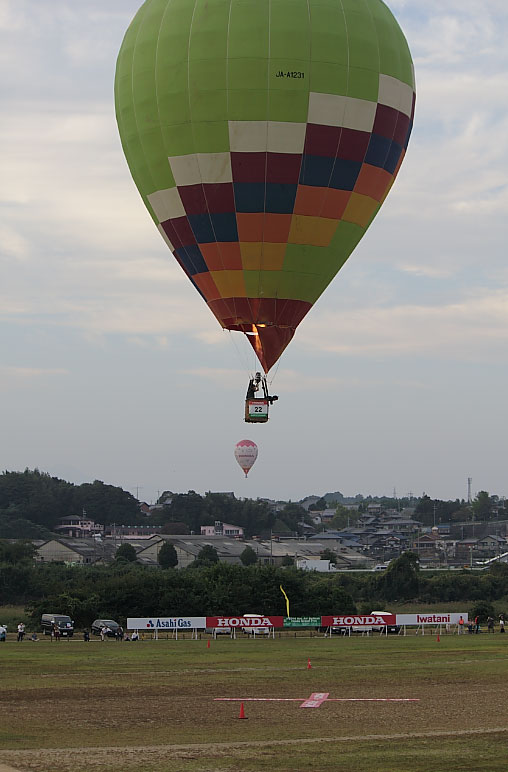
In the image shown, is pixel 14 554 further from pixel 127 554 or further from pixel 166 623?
pixel 166 623

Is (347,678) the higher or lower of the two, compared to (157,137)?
lower

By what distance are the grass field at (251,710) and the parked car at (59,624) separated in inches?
359

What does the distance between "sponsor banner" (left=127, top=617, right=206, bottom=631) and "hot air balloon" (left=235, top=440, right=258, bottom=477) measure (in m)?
12.9

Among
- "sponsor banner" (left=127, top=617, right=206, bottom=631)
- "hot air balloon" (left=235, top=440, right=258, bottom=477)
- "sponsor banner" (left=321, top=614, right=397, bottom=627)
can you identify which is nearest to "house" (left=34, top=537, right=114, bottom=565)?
"sponsor banner" (left=127, top=617, right=206, bottom=631)

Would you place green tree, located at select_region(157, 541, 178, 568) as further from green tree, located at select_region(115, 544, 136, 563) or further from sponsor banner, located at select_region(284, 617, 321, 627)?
sponsor banner, located at select_region(284, 617, 321, 627)

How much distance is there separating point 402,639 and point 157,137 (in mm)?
32875

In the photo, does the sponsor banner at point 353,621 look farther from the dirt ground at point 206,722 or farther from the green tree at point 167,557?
the green tree at point 167,557

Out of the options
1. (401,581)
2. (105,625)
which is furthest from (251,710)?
(401,581)

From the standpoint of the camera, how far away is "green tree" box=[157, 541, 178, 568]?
154250 mm

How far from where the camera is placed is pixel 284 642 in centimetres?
5978

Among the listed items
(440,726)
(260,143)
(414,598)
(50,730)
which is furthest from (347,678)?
(414,598)

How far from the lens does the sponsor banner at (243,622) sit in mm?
64125

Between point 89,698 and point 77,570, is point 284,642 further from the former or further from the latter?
point 77,570

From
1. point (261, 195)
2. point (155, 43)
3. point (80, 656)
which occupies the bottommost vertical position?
point (80, 656)
